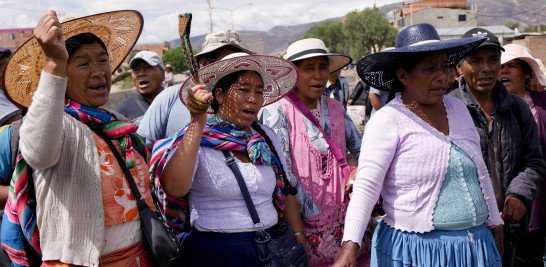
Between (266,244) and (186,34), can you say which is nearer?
(186,34)

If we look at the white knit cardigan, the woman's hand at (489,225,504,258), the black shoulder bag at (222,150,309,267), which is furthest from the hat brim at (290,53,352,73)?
the white knit cardigan

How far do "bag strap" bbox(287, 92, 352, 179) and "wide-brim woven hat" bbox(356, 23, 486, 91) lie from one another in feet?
1.70

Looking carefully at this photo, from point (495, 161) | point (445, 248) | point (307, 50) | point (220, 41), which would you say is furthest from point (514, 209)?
point (220, 41)

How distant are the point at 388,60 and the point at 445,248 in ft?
3.66

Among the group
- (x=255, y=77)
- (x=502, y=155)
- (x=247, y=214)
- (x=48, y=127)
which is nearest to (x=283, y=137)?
(x=255, y=77)

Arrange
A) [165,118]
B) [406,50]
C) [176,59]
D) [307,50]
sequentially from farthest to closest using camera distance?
[176,59] < [165,118] < [307,50] < [406,50]

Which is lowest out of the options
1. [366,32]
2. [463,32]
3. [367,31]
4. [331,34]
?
[463,32]

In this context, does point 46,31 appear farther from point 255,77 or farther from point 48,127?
point 255,77

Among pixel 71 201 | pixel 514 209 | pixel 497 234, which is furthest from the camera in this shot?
pixel 514 209

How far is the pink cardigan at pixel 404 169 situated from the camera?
7.76ft

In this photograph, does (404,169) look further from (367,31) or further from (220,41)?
(367,31)

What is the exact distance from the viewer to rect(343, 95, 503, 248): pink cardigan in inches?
93.1

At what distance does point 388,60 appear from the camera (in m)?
2.76

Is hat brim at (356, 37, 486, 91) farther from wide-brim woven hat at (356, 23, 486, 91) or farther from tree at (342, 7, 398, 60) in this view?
tree at (342, 7, 398, 60)
